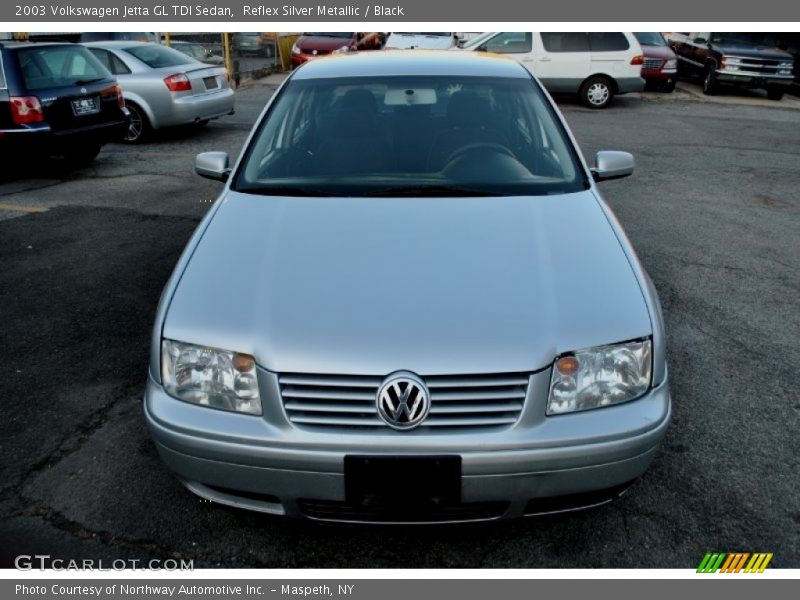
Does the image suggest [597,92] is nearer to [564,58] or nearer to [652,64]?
[564,58]

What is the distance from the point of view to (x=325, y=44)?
1948cm

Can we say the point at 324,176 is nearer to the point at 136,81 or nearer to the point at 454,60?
the point at 454,60

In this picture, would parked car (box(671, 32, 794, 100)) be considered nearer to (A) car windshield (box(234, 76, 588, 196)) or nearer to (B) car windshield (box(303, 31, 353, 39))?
(B) car windshield (box(303, 31, 353, 39))

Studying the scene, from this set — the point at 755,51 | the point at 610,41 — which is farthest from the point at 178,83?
the point at 755,51

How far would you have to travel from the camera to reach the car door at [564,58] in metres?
14.7

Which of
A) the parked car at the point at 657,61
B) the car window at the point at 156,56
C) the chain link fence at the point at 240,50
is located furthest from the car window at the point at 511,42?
the chain link fence at the point at 240,50

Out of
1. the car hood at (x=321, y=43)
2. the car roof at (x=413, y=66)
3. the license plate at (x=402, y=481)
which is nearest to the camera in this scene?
the license plate at (x=402, y=481)

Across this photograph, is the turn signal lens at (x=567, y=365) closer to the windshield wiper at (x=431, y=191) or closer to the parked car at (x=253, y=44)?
the windshield wiper at (x=431, y=191)

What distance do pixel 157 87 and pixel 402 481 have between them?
958 cm

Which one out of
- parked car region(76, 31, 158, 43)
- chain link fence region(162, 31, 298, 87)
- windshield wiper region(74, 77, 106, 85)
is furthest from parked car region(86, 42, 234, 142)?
parked car region(76, 31, 158, 43)

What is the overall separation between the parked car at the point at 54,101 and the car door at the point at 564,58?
29.2 feet

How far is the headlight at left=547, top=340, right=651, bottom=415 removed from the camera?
2.32 m

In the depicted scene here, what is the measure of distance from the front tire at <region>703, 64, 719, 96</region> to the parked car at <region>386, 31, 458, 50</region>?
6130mm

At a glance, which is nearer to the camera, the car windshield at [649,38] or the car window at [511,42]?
the car window at [511,42]
